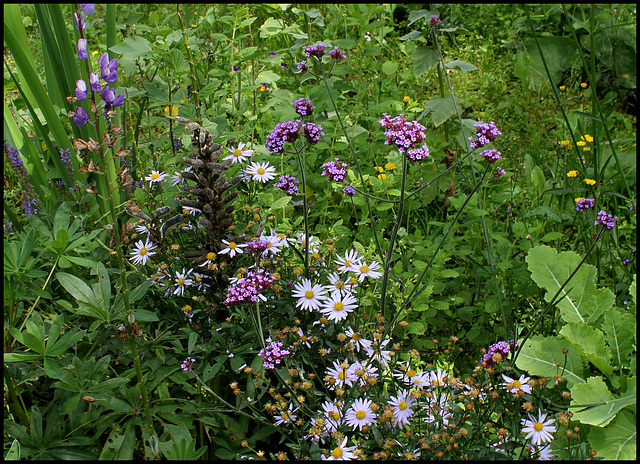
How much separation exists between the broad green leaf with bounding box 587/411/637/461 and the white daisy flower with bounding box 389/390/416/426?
1.82 ft

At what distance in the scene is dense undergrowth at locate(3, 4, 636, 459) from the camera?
132 cm

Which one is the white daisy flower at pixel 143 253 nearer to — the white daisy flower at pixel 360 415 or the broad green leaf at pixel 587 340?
the white daisy flower at pixel 360 415

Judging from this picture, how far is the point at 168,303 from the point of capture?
5.52 feet

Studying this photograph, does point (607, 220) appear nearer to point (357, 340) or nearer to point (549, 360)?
point (549, 360)

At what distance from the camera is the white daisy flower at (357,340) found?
4.66 feet

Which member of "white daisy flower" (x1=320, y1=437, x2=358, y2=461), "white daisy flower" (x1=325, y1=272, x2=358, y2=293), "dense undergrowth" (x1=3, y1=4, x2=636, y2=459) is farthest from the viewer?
"white daisy flower" (x1=325, y1=272, x2=358, y2=293)

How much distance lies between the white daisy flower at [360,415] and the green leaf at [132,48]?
4.93 feet

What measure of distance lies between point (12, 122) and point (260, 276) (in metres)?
2.08

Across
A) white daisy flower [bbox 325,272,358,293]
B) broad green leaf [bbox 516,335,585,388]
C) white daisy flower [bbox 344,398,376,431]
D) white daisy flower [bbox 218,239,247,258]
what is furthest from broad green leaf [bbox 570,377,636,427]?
white daisy flower [bbox 218,239,247,258]

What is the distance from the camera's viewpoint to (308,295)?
1.54 m

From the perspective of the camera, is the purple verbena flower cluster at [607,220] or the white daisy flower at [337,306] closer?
the white daisy flower at [337,306]

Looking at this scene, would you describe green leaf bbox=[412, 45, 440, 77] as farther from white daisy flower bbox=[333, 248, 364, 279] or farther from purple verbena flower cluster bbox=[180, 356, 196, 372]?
purple verbena flower cluster bbox=[180, 356, 196, 372]

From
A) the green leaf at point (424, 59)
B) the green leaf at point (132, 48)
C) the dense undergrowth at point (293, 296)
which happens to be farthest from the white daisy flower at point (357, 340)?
the green leaf at point (424, 59)

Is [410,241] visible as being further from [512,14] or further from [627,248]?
[512,14]
